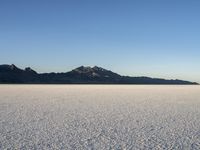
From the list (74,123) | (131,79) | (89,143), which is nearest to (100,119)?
(74,123)

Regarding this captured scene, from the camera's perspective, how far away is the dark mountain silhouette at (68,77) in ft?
364

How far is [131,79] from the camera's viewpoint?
134750 millimetres

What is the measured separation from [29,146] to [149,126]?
3.34 metres

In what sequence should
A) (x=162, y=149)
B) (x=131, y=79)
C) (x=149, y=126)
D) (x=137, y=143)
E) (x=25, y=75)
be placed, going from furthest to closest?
(x=131, y=79) < (x=25, y=75) < (x=149, y=126) < (x=137, y=143) < (x=162, y=149)

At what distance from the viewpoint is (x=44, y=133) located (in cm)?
790

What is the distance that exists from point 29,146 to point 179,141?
8.96 ft

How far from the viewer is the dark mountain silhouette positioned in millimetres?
110912

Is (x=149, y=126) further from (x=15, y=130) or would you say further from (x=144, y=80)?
(x=144, y=80)


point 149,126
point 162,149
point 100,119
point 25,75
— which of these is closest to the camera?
point 162,149

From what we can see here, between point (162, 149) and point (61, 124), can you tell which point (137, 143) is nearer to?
point (162, 149)

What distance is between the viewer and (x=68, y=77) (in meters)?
125

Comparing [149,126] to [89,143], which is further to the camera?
[149,126]

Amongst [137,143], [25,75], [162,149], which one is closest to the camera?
[162,149]

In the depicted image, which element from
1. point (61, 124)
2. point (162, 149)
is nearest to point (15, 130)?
point (61, 124)
